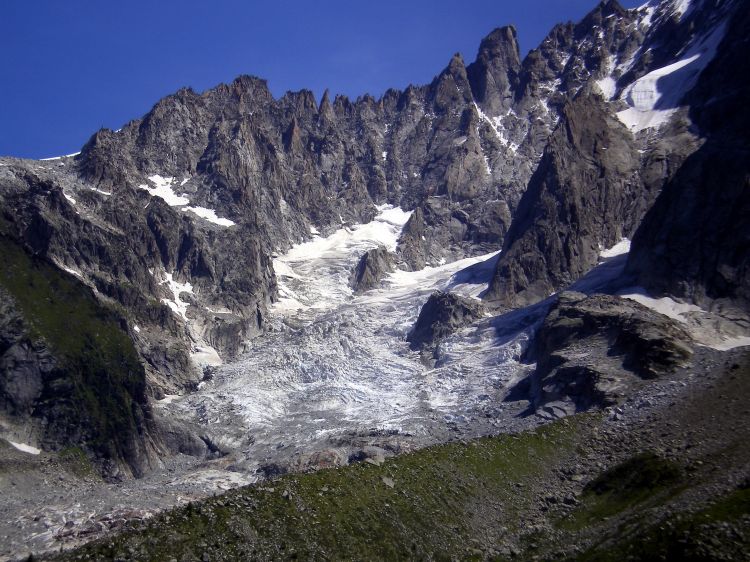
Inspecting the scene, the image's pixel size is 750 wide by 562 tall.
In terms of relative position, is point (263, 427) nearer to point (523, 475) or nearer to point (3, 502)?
point (3, 502)

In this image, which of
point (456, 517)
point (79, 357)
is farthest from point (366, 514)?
point (79, 357)

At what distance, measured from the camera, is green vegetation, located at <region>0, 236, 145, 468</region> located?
144 m

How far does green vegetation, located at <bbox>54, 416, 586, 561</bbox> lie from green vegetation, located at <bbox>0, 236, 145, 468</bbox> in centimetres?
9638

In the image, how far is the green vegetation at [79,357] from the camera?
473ft

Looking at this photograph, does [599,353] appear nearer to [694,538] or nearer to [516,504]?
[516,504]

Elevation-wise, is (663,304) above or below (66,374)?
below

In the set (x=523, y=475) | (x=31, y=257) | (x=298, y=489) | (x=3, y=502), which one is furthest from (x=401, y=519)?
(x=31, y=257)

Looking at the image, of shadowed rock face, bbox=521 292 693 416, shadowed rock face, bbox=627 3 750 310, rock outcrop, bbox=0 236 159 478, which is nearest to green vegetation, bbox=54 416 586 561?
shadowed rock face, bbox=521 292 693 416

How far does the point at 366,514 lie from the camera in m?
53.2

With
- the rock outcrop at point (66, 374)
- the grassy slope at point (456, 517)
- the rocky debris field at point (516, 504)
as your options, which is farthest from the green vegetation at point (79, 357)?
the rocky debris field at point (516, 504)

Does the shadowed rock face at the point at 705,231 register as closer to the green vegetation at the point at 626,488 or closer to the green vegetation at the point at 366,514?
the green vegetation at the point at 626,488

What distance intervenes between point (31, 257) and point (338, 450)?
86.3m

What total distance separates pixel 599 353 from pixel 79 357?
103 metres

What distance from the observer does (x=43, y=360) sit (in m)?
149
